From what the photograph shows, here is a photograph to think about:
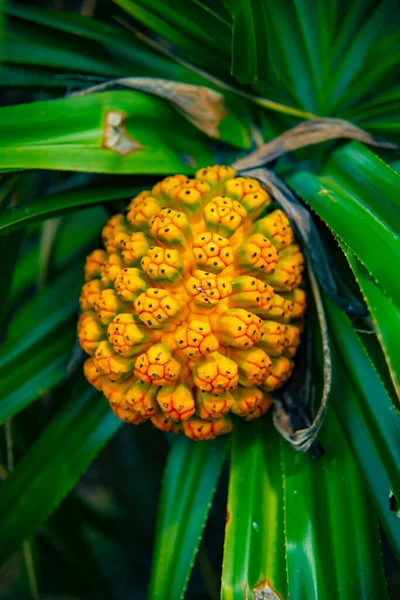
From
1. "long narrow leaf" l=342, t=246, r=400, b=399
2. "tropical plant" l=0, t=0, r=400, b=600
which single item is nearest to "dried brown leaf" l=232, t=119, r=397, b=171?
"tropical plant" l=0, t=0, r=400, b=600

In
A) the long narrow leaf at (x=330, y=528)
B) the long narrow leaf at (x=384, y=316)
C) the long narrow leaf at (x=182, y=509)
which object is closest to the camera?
the long narrow leaf at (x=384, y=316)

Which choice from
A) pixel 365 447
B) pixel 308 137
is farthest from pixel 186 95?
pixel 365 447

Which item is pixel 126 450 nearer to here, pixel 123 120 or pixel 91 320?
pixel 91 320

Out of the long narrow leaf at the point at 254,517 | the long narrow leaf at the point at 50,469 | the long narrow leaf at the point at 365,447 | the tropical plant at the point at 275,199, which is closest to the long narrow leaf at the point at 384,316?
the tropical plant at the point at 275,199

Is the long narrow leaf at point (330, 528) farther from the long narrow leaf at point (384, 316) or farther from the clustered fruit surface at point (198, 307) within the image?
the long narrow leaf at point (384, 316)

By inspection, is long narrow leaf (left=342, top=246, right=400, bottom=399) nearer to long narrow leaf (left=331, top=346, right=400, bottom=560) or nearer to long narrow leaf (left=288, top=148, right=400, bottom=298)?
long narrow leaf (left=288, top=148, right=400, bottom=298)

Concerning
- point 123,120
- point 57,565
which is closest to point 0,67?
point 123,120
